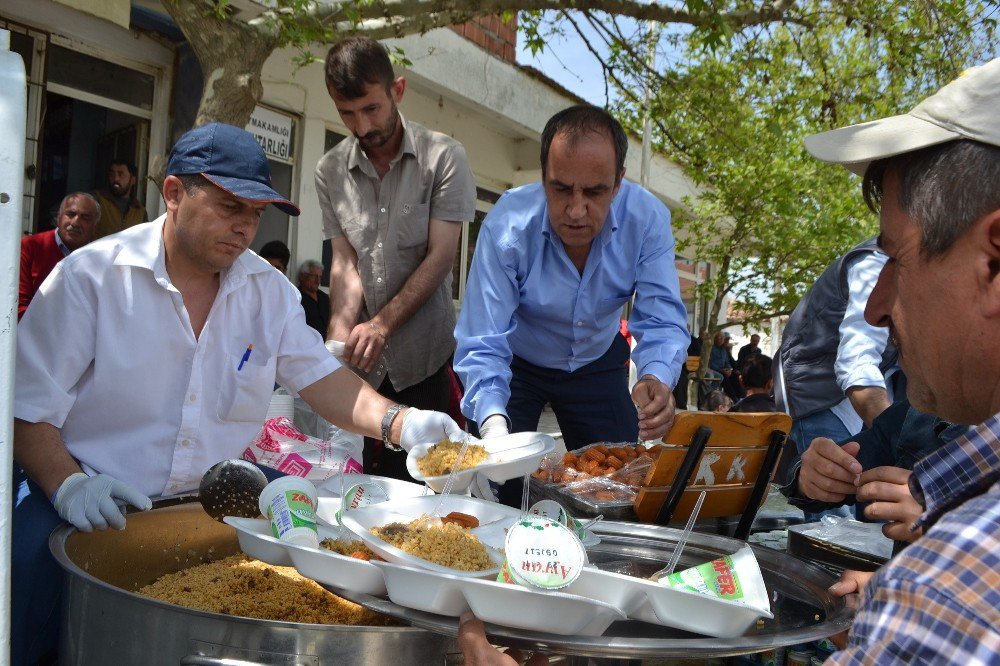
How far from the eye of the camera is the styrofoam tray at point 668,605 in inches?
48.4

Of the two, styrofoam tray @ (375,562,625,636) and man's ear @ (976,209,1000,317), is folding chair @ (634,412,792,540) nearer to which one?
styrofoam tray @ (375,562,625,636)

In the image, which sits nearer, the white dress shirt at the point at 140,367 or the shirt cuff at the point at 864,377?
the white dress shirt at the point at 140,367

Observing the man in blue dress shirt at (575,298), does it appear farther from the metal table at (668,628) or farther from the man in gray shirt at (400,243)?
the metal table at (668,628)

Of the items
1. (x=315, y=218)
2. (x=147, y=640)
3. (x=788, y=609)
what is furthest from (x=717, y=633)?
(x=315, y=218)

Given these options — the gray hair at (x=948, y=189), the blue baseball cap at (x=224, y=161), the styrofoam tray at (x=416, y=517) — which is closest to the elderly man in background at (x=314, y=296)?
the blue baseball cap at (x=224, y=161)

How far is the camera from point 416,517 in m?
1.71

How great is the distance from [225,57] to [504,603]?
329 centimetres

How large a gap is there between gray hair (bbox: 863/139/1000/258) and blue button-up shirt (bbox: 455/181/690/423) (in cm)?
182

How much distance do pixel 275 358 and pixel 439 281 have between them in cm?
125

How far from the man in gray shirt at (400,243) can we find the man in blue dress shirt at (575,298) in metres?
0.47

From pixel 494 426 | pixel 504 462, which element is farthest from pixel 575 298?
pixel 504 462

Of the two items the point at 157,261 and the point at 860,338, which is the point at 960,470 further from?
the point at 860,338

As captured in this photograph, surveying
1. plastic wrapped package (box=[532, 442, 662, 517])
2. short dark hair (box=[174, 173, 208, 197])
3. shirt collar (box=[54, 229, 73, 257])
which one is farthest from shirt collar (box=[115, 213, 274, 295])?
shirt collar (box=[54, 229, 73, 257])

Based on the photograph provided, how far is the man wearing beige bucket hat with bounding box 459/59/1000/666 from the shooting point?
0.76 meters
